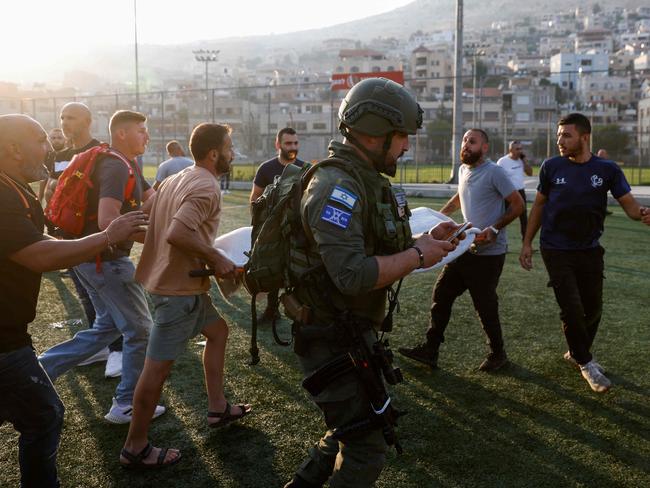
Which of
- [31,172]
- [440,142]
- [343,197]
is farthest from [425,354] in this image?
[440,142]

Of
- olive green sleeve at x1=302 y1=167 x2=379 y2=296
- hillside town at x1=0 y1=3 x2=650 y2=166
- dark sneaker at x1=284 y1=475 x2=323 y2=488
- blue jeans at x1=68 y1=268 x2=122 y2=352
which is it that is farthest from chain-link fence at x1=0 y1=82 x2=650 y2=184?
olive green sleeve at x1=302 y1=167 x2=379 y2=296

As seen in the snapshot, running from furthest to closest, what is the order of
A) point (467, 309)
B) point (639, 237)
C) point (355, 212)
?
point (639, 237) < point (467, 309) < point (355, 212)

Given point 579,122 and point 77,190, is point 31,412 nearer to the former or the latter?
point 77,190

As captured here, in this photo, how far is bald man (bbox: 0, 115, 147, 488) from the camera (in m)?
2.92

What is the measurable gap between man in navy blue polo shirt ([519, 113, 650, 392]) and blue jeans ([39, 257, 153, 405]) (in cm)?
337

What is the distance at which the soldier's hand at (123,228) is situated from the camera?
10.3ft

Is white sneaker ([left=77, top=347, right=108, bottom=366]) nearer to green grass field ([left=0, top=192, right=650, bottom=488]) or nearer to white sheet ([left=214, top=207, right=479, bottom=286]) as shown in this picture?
green grass field ([left=0, top=192, right=650, bottom=488])

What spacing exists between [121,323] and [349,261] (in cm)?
253

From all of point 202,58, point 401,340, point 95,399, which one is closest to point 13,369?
point 95,399

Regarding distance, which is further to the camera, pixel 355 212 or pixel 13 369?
pixel 13 369

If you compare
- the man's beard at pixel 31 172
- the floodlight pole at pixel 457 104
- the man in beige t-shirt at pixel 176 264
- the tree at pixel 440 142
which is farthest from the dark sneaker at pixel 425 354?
the tree at pixel 440 142

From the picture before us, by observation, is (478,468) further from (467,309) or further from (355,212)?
(467,309)

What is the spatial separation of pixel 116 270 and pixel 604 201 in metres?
3.92

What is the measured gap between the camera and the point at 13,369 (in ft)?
9.73
